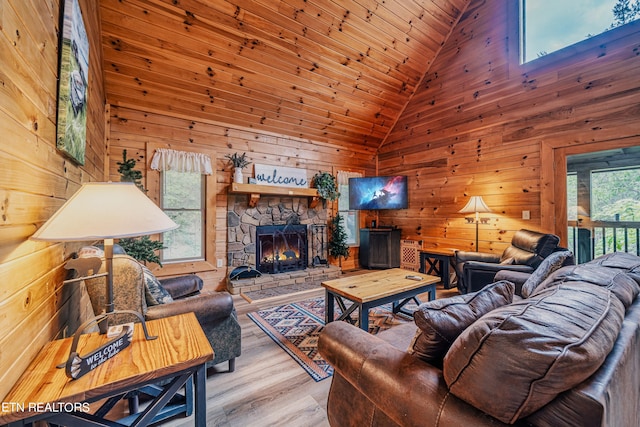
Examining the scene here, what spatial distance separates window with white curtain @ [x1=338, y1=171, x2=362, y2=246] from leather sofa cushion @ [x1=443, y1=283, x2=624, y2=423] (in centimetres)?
475

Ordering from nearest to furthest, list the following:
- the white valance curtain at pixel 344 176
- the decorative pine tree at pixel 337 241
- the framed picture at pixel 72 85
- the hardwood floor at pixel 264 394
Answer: the framed picture at pixel 72 85
the hardwood floor at pixel 264 394
the decorative pine tree at pixel 337 241
the white valance curtain at pixel 344 176

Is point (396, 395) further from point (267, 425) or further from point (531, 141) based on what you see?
point (531, 141)

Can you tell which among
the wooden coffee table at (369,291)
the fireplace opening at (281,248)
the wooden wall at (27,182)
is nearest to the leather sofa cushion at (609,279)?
the wooden coffee table at (369,291)

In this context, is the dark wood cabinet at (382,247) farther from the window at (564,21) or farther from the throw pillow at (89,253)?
the throw pillow at (89,253)

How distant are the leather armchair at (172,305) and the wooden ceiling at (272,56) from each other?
2712mm

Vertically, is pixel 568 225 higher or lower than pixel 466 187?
lower

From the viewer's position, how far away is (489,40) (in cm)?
400

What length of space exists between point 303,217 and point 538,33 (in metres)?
4.44

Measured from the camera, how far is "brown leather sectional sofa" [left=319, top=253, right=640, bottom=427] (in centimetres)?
66

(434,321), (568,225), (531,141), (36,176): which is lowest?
(434,321)

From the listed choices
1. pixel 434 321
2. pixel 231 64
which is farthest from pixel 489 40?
pixel 434 321

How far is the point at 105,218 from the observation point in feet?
3.44

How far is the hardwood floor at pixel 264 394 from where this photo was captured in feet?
5.11

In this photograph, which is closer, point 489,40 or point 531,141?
point 531,141
